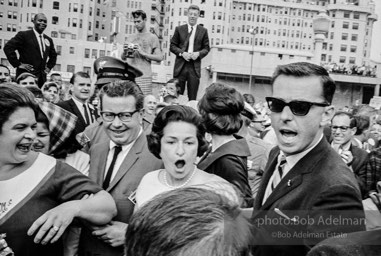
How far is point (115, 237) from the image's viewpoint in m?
3.12

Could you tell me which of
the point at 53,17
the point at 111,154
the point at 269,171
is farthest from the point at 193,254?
the point at 53,17

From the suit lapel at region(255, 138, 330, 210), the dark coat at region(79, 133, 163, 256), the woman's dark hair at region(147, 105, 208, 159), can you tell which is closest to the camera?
the suit lapel at region(255, 138, 330, 210)

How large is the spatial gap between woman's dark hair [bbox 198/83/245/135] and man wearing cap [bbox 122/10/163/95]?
12.9 feet

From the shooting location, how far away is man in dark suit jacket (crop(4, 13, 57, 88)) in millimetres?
9297

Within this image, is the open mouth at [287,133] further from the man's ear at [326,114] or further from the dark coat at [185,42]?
the dark coat at [185,42]

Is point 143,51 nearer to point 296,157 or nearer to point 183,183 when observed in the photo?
point 183,183

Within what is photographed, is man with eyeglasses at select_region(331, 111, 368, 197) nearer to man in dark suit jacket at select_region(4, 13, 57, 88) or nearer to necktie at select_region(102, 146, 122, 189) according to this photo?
necktie at select_region(102, 146, 122, 189)

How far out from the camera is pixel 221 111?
13.3 ft

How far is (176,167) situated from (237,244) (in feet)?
6.84

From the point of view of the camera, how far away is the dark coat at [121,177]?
334cm

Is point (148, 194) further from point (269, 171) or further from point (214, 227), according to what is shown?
point (214, 227)

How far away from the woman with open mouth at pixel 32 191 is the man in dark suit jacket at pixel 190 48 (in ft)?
21.3

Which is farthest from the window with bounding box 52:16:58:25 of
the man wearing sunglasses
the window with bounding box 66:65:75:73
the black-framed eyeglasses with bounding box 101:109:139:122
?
the man wearing sunglasses

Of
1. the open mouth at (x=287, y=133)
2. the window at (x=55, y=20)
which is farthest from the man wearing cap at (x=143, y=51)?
the window at (x=55, y=20)
